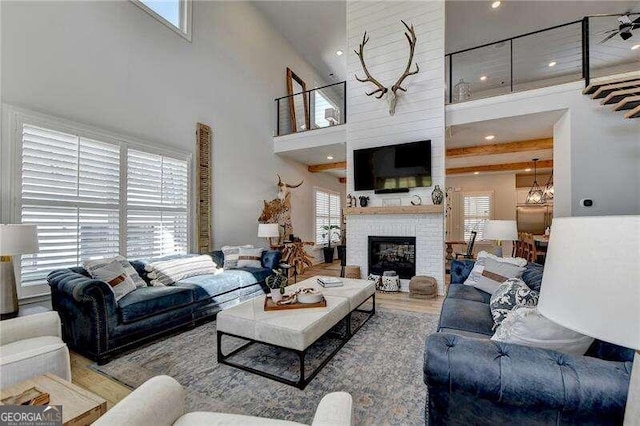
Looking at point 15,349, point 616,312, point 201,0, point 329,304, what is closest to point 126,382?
point 15,349

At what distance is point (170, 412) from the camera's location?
1.16 m

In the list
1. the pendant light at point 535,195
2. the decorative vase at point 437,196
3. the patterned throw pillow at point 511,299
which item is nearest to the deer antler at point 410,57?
the decorative vase at point 437,196

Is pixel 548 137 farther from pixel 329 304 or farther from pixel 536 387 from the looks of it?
pixel 536 387

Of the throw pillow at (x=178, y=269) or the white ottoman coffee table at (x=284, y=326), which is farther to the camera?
the throw pillow at (x=178, y=269)

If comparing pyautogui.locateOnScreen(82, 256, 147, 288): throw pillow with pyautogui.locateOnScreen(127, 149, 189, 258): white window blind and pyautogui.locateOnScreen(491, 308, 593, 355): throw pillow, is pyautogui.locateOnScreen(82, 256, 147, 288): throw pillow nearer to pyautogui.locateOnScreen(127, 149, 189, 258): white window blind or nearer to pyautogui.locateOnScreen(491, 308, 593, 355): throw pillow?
pyautogui.locateOnScreen(127, 149, 189, 258): white window blind

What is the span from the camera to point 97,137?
342 centimetres

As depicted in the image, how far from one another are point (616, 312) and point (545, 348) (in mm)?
905

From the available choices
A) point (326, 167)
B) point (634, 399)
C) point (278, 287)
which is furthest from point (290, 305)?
point (326, 167)

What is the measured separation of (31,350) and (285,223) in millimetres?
5058

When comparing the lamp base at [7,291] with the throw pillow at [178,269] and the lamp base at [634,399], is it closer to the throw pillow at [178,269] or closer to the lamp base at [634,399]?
the throw pillow at [178,269]

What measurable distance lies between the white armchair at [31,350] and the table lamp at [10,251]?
59cm

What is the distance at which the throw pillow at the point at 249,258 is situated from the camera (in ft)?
14.9

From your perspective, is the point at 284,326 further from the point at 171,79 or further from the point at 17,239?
the point at 171,79

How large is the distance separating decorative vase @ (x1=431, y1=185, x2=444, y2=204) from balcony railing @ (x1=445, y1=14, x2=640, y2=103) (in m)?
1.75
